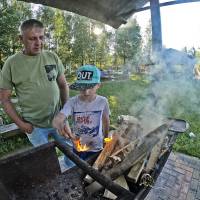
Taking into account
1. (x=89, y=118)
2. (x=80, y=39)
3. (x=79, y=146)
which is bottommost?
(x=79, y=146)

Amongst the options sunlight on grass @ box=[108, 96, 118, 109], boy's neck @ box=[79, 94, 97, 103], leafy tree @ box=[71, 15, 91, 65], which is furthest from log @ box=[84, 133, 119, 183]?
leafy tree @ box=[71, 15, 91, 65]

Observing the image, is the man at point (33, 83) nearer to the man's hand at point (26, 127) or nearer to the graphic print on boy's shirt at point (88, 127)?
the man's hand at point (26, 127)

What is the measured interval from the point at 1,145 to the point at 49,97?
314cm

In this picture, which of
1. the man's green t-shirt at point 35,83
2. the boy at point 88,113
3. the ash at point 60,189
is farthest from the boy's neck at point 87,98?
the ash at point 60,189

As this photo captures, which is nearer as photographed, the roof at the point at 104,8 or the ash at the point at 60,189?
the ash at the point at 60,189

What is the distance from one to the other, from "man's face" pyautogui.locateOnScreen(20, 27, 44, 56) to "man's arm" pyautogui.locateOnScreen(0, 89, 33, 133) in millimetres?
537

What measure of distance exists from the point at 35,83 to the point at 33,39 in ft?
1.60

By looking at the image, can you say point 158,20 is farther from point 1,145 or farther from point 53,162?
point 1,145

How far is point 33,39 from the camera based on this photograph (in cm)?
263

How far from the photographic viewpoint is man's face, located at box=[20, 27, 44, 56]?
8.55ft

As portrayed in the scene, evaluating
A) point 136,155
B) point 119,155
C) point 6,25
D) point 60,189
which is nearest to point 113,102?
point 119,155

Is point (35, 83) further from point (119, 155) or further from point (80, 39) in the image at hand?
point (80, 39)

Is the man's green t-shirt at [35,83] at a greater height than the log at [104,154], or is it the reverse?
the man's green t-shirt at [35,83]

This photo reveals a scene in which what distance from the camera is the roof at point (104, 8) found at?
3.11 meters
